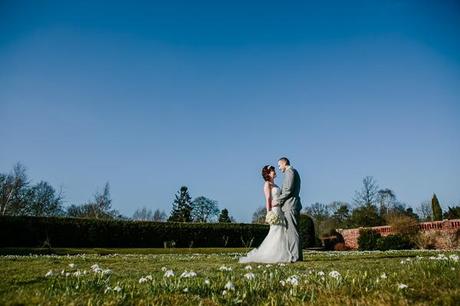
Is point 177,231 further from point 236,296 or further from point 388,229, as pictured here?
point 236,296

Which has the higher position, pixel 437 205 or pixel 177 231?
pixel 437 205

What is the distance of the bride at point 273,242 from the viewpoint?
1085cm

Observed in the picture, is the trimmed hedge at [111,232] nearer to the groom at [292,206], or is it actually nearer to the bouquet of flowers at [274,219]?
the bouquet of flowers at [274,219]

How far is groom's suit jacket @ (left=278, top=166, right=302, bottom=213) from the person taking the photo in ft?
35.5

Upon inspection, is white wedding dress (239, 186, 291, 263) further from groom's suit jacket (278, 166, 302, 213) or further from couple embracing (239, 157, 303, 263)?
groom's suit jacket (278, 166, 302, 213)

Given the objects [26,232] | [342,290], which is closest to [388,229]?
[26,232]

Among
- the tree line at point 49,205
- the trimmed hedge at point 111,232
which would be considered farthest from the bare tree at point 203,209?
the trimmed hedge at point 111,232

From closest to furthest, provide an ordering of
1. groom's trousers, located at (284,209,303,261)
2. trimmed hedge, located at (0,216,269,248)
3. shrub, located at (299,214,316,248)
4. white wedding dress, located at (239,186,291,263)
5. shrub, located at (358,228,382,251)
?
groom's trousers, located at (284,209,303,261), white wedding dress, located at (239,186,291,263), trimmed hedge, located at (0,216,269,248), shrub, located at (358,228,382,251), shrub, located at (299,214,316,248)

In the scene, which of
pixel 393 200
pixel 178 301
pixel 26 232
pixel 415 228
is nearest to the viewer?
pixel 178 301

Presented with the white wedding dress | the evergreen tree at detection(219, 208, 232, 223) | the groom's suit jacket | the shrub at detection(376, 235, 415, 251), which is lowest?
the white wedding dress

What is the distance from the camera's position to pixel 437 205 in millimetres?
57000

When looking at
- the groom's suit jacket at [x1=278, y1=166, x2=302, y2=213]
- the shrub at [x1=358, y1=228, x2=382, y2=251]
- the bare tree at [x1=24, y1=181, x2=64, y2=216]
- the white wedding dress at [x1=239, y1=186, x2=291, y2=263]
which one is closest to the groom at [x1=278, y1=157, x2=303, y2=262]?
the groom's suit jacket at [x1=278, y1=166, x2=302, y2=213]

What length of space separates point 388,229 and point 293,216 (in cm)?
2693

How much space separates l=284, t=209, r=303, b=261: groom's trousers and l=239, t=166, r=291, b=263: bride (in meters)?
0.19
